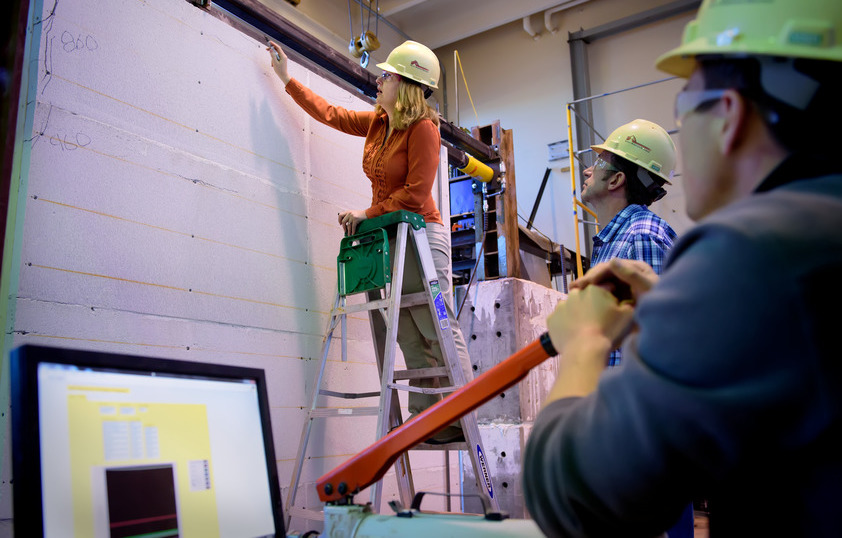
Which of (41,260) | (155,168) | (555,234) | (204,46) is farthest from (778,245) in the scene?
(555,234)

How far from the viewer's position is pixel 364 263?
9.11 feet

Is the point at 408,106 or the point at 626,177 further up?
the point at 408,106

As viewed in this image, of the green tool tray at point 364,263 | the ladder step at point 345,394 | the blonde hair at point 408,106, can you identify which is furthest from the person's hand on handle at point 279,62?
the ladder step at point 345,394

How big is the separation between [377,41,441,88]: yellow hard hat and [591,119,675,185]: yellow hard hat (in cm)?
86

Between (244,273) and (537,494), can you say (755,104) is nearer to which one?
(537,494)

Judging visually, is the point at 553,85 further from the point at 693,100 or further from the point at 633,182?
the point at 693,100

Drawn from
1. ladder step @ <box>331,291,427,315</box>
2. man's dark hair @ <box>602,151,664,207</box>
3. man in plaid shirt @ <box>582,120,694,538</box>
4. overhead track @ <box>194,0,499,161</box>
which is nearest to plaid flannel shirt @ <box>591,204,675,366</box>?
man in plaid shirt @ <box>582,120,694,538</box>

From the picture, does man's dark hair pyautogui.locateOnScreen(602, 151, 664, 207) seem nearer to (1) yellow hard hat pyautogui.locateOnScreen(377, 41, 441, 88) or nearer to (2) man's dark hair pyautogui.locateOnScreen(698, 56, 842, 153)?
(1) yellow hard hat pyautogui.locateOnScreen(377, 41, 441, 88)

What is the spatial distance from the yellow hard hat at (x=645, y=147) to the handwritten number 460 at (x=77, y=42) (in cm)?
211

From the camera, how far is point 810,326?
0.52 m

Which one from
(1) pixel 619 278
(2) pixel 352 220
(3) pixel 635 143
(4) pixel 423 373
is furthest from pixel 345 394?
(1) pixel 619 278

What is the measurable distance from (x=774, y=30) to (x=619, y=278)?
13.6 inches

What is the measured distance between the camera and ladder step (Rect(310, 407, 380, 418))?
8.27 ft

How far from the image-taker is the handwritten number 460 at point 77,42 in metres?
2.29
